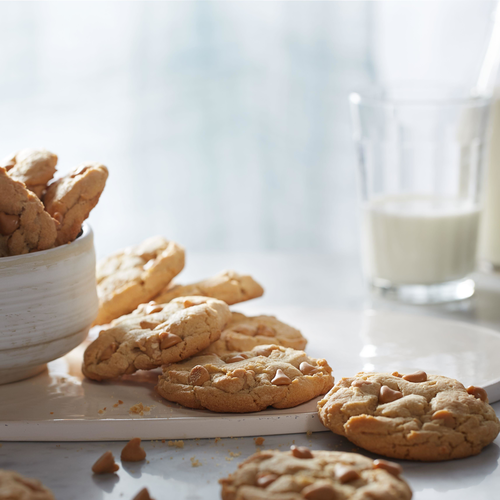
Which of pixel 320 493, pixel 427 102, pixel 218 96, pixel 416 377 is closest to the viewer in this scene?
pixel 320 493

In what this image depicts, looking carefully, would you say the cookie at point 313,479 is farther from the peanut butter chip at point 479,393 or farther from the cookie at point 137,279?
the cookie at point 137,279

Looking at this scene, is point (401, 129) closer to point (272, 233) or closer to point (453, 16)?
point (453, 16)

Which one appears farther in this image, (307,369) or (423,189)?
(423,189)

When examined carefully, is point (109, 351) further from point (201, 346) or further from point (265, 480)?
point (265, 480)

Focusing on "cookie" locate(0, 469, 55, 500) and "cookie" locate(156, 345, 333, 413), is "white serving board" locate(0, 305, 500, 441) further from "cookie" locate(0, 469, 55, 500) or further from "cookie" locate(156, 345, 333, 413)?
"cookie" locate(0, 469, 55, 500)

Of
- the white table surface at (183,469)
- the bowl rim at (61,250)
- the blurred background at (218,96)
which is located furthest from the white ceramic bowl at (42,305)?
the blurred background at (218,96)

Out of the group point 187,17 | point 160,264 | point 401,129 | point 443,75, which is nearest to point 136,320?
point 160,264

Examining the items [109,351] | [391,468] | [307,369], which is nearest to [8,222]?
[109,351]
